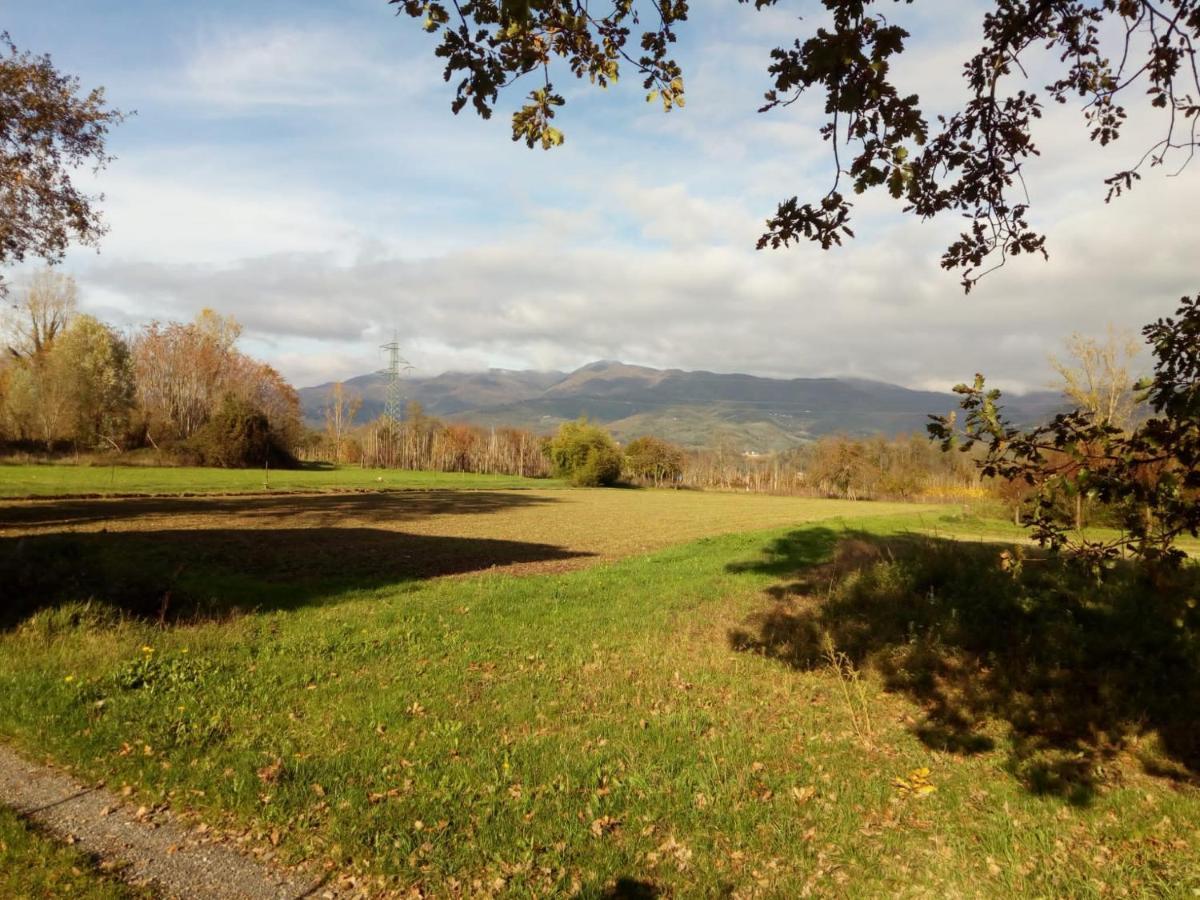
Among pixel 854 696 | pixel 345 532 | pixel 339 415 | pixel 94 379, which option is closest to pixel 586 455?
pixel 339 415

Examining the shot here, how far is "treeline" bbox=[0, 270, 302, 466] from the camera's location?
57.0m

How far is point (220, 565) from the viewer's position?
16.4 m

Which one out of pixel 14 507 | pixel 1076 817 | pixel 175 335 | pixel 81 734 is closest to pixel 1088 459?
pixel 1076 817

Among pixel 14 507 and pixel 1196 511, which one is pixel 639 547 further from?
pixel 14 507

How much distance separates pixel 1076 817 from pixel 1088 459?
405 centimetres

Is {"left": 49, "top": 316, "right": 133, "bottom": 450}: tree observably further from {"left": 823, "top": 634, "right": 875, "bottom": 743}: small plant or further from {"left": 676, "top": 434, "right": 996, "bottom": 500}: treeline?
{"left": 676, "top": 434, "right": 996, "bottom": 500}: treeline

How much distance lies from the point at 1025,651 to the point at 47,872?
419 inches

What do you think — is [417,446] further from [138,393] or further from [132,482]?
[132,482]

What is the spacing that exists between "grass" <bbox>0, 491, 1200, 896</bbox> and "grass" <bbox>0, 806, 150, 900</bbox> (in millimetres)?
825

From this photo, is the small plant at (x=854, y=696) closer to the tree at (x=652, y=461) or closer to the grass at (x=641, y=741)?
the grass at (x=641, y=741)

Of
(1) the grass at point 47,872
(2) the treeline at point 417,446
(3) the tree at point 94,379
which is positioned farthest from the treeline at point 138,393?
(1) the grass at point 47,872

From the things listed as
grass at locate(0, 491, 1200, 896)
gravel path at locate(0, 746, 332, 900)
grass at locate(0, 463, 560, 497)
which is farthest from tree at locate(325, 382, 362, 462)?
gravel path at locate(0, 746, 332, 900)

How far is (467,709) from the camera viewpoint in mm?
7570

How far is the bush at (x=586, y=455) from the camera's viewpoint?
97688 mm
